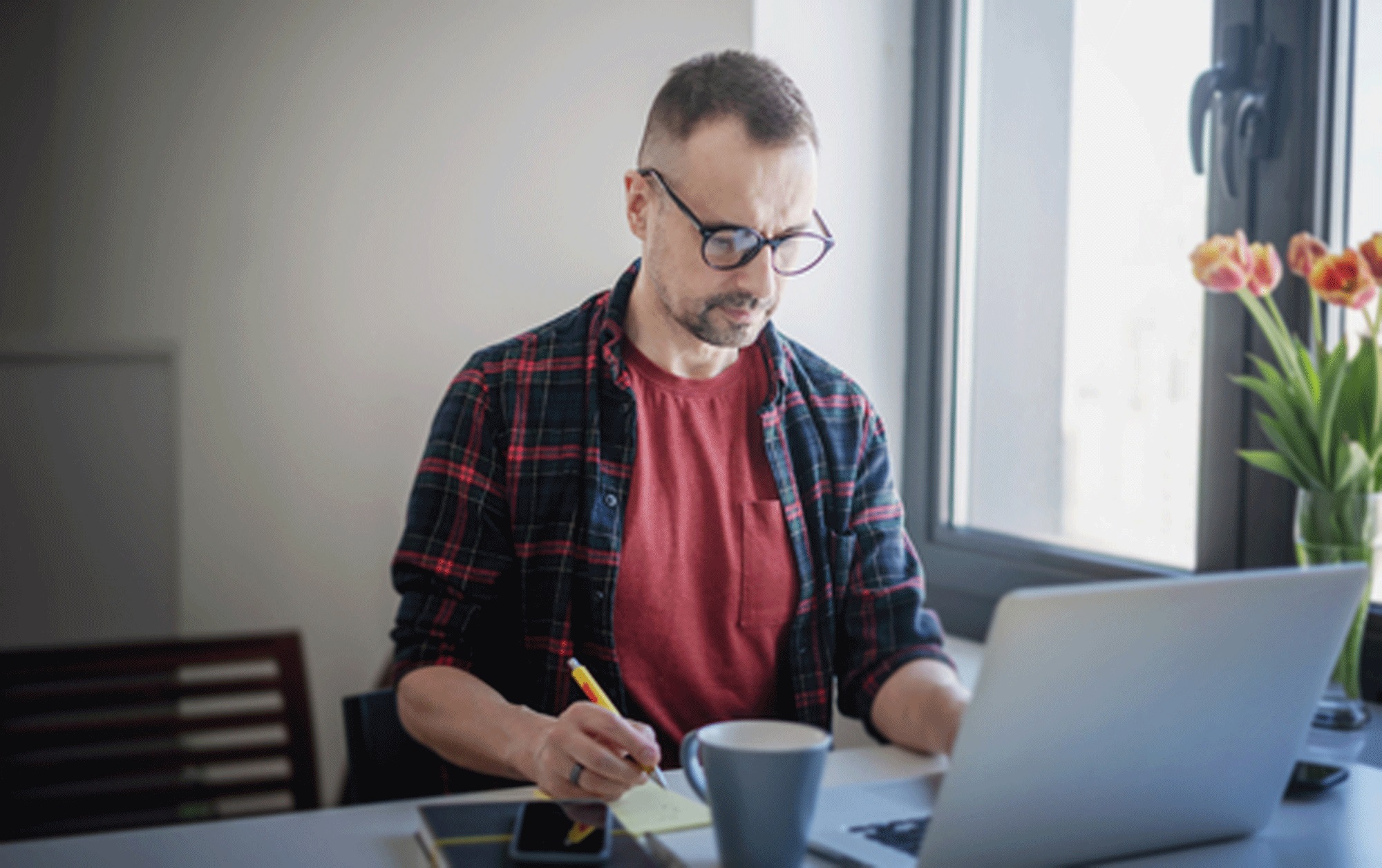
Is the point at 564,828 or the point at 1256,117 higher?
the point at 1256,117

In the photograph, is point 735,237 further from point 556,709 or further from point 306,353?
point 306,353

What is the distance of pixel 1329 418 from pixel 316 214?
1.76 meters

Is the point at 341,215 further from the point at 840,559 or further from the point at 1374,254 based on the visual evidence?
Answer: the point at 1374,254

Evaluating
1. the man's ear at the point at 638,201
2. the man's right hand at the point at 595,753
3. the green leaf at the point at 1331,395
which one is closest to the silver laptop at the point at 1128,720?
the man's right hand at the point at 595,753

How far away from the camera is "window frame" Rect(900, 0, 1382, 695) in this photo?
1.47 metres

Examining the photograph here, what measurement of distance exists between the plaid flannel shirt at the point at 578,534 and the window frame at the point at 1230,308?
0.55m

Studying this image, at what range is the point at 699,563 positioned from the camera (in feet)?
4.28

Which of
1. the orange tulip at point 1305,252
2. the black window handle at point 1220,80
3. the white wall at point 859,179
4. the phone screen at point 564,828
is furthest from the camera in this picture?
the white wall at point 859,179

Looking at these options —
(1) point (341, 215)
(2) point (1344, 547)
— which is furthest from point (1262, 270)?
(1) point (341, 215)

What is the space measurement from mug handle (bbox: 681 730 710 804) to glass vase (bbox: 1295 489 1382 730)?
77 centimetres

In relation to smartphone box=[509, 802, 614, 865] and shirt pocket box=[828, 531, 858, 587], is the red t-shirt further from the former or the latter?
smartphone box=[509, 802, 614, 865]

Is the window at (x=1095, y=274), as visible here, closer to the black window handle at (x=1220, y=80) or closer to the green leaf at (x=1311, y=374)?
the black window handle at (x=1220, y=80)

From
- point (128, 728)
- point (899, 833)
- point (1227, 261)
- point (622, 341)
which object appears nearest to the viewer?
point (899, 833)

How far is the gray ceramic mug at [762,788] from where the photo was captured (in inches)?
26.1
